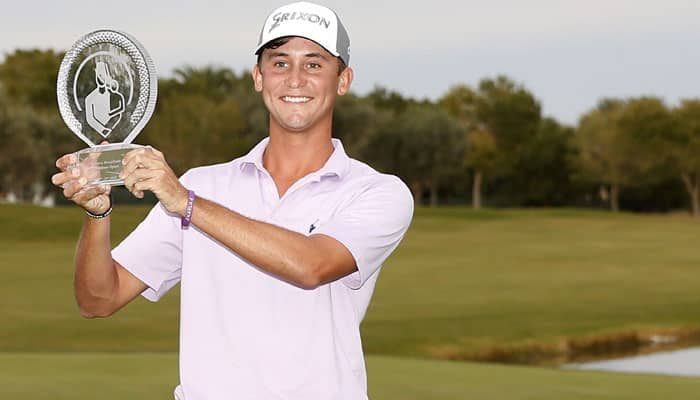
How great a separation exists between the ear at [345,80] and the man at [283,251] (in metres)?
0.02

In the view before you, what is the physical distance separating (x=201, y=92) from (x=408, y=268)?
66762mm

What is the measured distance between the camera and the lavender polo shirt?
3.62 meters

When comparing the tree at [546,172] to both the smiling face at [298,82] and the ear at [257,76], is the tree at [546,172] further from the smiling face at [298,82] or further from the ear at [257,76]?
the smiling face at [298,82]

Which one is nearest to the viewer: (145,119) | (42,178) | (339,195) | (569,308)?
(145,119)

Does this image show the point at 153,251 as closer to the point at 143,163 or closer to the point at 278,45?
the point at 278,45

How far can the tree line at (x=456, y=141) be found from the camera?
78.6m

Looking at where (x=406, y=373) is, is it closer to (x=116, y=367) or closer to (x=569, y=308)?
(x=116, y=367)

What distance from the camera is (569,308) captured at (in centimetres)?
2364

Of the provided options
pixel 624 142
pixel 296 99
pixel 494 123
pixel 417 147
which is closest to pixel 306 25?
pixel 296 99

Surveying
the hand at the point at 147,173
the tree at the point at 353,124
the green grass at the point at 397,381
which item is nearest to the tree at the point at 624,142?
the tree at the point at 353,124

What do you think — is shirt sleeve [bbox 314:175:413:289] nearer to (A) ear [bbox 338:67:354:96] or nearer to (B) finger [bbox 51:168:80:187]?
(A) ear [bbox 338:67:354:96]

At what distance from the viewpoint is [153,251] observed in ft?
13.3

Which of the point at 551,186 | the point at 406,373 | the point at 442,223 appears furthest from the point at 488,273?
the point at 551,186

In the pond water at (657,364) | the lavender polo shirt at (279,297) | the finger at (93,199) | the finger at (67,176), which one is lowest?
the pond water at (657,364)
